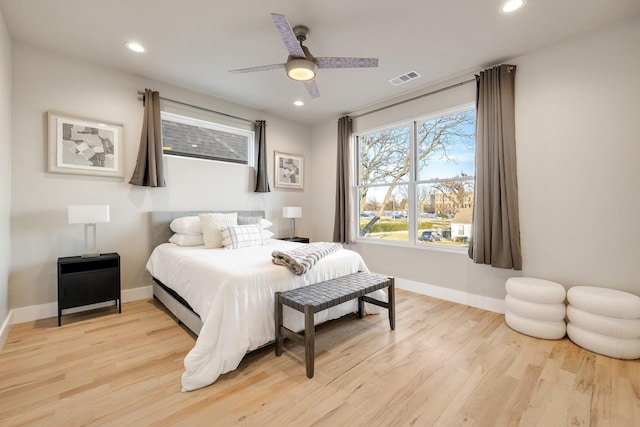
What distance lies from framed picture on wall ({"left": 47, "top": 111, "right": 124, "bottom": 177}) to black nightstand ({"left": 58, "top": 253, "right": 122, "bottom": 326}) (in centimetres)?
100

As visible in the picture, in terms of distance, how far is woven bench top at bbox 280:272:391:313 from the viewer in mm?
2062

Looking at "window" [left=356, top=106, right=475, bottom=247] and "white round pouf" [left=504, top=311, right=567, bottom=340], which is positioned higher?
"window" [left=356, top=106, right=475, bottom=247]

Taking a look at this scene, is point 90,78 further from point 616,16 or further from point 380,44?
point 616,16

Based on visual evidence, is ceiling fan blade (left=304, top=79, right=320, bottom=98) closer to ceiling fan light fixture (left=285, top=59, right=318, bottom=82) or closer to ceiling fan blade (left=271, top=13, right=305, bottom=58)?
ceiling fan light fixture (left=285, top=59, right=318, bottom=82)

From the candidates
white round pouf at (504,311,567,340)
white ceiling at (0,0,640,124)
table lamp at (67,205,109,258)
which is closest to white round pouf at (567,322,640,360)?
white round pouf at (504,311,567,340)

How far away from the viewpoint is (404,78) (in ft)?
11.6

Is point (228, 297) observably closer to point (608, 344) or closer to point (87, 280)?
point (87, 280)

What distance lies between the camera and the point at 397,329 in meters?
2.72

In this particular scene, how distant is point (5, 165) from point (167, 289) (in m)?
1.86

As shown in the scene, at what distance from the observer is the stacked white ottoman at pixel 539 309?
2506 mm

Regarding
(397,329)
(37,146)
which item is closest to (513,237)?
(397,329)

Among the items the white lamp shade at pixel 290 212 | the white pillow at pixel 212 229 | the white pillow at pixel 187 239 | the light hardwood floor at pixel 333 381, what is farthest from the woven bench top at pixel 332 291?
the white lamp shade at pixel 290 212

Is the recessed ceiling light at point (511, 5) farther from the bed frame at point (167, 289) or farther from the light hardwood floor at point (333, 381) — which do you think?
the bed frame at point (167, 289)

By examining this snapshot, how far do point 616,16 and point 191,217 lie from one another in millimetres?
4759
